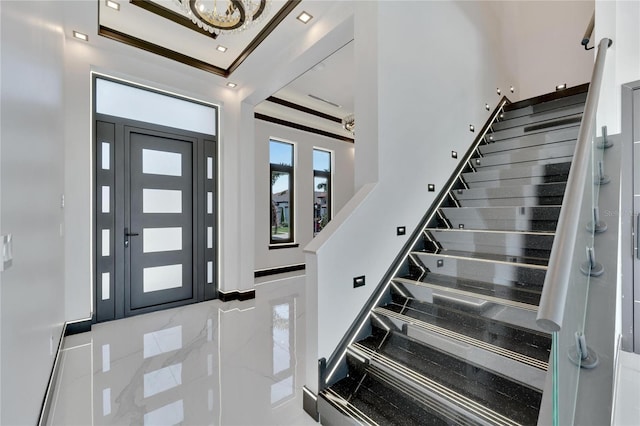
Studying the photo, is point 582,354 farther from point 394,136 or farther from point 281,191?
point 281,191

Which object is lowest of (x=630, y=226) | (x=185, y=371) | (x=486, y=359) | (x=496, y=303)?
(x=185, y=371)

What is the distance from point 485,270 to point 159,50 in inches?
177

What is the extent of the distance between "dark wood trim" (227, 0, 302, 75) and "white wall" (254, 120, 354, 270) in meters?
2.03

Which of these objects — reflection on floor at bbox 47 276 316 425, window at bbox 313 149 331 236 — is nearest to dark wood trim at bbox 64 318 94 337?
reflection on floor at bbox 47 276 316 425

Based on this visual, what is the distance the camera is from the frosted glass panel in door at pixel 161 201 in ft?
12.9

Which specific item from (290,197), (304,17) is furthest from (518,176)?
(290,197)

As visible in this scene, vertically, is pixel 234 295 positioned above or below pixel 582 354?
below

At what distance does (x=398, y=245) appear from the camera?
2717mm

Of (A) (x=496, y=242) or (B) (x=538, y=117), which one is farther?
(B) (x=538, y=117)

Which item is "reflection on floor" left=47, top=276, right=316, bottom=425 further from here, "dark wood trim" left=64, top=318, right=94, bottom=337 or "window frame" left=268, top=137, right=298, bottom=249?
"window frame" left=268, top=137, right=298, bottom=249

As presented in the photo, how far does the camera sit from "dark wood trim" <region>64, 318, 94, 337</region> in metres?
3.21

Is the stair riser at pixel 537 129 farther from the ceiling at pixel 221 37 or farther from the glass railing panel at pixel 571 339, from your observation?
the glass railing panel at pixel 571 339

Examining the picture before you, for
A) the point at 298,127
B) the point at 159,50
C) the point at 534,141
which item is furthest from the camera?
the point at 298,127

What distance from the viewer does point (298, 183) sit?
661 centimetres
